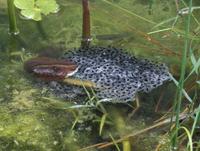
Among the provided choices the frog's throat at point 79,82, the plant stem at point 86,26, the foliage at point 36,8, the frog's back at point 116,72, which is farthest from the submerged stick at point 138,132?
the foliage at point 36,8

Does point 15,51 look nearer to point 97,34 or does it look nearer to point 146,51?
point 97,34

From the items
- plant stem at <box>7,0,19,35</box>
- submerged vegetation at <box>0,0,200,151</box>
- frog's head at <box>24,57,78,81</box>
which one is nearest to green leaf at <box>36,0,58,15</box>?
submerged vegetation at <box>0,0,200,151</box>

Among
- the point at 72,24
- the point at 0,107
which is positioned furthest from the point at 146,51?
the point at 0,107

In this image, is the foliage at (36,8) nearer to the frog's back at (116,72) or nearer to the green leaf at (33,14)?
the green leaf at (33,14)

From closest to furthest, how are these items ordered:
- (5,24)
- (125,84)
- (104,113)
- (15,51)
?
(104,113) → (125,84) → (15,51) → (5,24)

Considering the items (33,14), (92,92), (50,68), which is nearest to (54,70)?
(50,68)

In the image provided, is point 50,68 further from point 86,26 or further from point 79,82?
point 86,26
